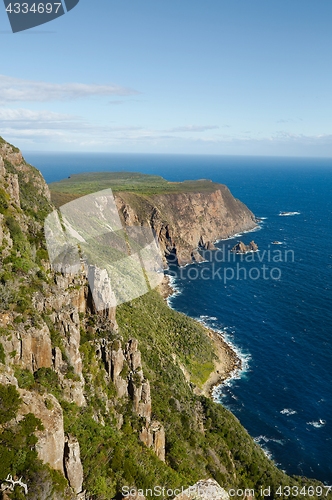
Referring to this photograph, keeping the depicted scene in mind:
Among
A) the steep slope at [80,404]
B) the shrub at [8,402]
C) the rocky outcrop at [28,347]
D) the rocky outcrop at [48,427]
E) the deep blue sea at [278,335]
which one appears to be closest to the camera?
the shrub at [8,402]

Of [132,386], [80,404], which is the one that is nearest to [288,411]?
[132,386]

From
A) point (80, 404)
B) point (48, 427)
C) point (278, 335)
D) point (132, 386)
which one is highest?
point (48, 427)

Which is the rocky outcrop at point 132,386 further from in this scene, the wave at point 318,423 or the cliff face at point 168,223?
the cliff face at point 168,223

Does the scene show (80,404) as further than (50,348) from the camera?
Yes

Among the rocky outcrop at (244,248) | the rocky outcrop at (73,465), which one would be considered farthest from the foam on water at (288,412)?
the rocky outcrop at (244,248)

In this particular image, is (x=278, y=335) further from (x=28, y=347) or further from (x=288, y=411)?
(x=28, y=347)

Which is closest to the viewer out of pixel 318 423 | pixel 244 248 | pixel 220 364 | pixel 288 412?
pixel 318 423

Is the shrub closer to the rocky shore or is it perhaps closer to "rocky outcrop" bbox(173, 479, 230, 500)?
"rocky outcrop" bbox(173, 479, 230, 500)

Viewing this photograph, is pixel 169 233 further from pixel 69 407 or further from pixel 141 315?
pixel 69 407

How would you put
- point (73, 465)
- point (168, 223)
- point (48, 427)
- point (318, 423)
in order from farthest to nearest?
point (168, 223), point (318, 423), point (73, 465), point (48, 427)
